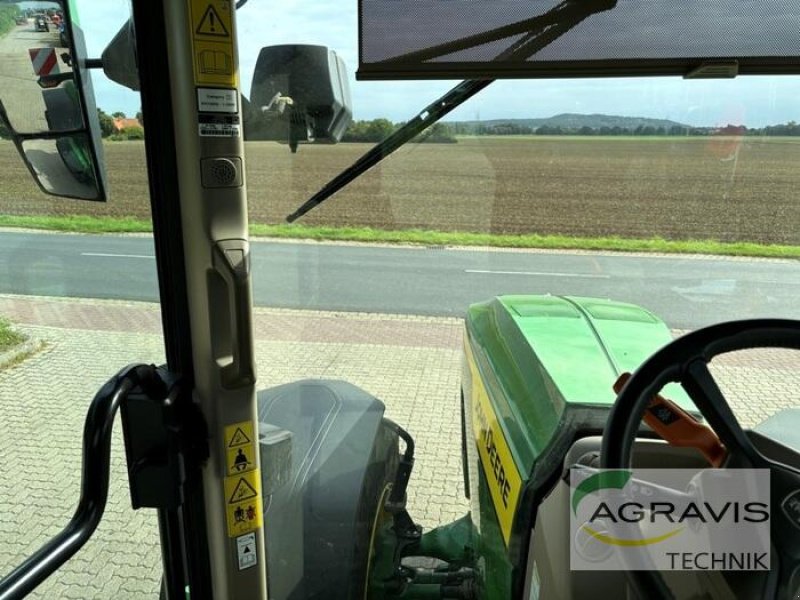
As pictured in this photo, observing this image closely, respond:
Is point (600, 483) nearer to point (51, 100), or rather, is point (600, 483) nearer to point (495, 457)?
point (495, 457)

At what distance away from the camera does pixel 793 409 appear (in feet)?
5.52

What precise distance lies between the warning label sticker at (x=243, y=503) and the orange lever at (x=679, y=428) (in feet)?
2.39

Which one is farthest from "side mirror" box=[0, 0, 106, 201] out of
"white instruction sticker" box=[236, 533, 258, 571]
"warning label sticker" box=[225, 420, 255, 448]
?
"white instruction sticker" box=[236, 533, 258, 571]

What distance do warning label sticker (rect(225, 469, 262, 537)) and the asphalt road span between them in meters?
0.36

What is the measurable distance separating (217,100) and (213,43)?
0.28 ft

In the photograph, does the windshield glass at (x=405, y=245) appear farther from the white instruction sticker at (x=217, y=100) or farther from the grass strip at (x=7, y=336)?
the white instruction sticker at (x=217, y=100)

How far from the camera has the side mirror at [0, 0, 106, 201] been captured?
0.96m

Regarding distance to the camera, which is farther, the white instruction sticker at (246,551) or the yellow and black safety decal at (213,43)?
the white instruction sticker at (246,551)

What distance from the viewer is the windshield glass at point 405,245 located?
1.12m

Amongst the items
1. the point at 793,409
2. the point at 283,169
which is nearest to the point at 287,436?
the point at 283,169

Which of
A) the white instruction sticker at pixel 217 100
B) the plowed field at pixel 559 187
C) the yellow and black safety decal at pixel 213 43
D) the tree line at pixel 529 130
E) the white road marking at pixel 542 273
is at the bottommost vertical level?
the white road marking at pixel 542 273

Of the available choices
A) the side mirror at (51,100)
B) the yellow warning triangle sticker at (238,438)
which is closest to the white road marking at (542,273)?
the yellow warning triangle sticker at (238,438)

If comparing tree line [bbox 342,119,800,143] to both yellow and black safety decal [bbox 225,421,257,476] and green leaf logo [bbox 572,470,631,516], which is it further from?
green leaf logo [bbox 572,470,631,516]

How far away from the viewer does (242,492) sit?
130cm
